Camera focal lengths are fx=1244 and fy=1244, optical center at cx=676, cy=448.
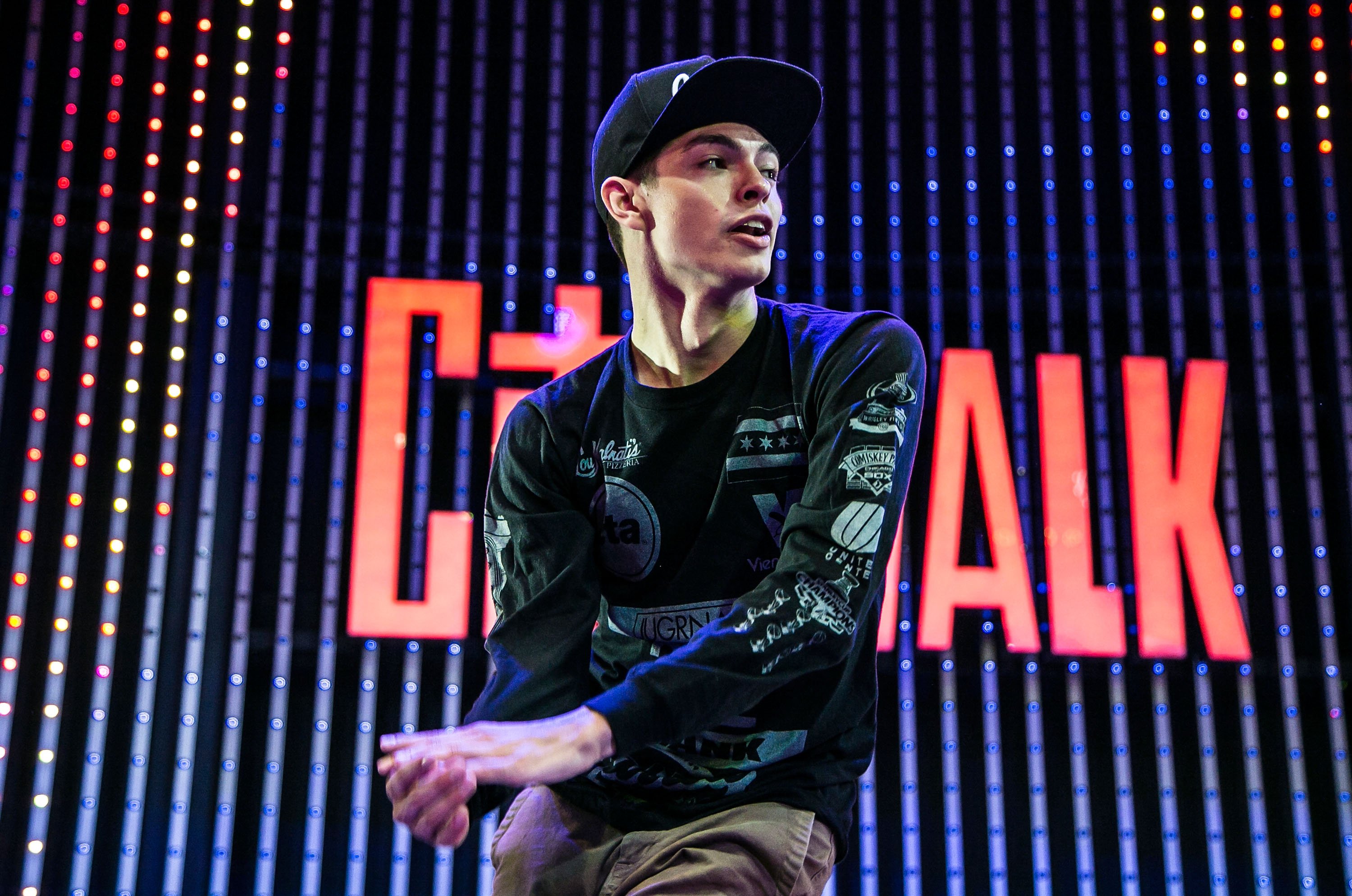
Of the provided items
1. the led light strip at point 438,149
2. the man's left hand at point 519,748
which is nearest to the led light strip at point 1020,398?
the led light strip at point 438,149

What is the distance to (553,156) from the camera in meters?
4.91

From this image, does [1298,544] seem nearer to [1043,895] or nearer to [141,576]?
[1043,895]

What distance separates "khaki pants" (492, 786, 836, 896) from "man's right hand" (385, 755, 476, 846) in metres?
0.34

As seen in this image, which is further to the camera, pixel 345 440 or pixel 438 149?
pixel 438 149

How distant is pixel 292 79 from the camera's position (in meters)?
4.89

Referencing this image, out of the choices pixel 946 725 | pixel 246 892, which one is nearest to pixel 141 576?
pixel 246 892

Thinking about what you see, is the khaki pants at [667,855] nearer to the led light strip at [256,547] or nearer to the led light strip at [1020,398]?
the led light strip at [256,547]

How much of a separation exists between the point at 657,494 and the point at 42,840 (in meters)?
3.54

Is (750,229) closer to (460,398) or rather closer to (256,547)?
(460,398)

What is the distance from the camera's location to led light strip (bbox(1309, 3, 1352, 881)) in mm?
4438

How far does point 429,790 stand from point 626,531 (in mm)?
517

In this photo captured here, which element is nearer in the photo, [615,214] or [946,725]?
[615,214]

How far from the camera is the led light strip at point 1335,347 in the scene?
175 inches

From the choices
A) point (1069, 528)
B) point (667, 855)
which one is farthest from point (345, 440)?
point (667, 855)
